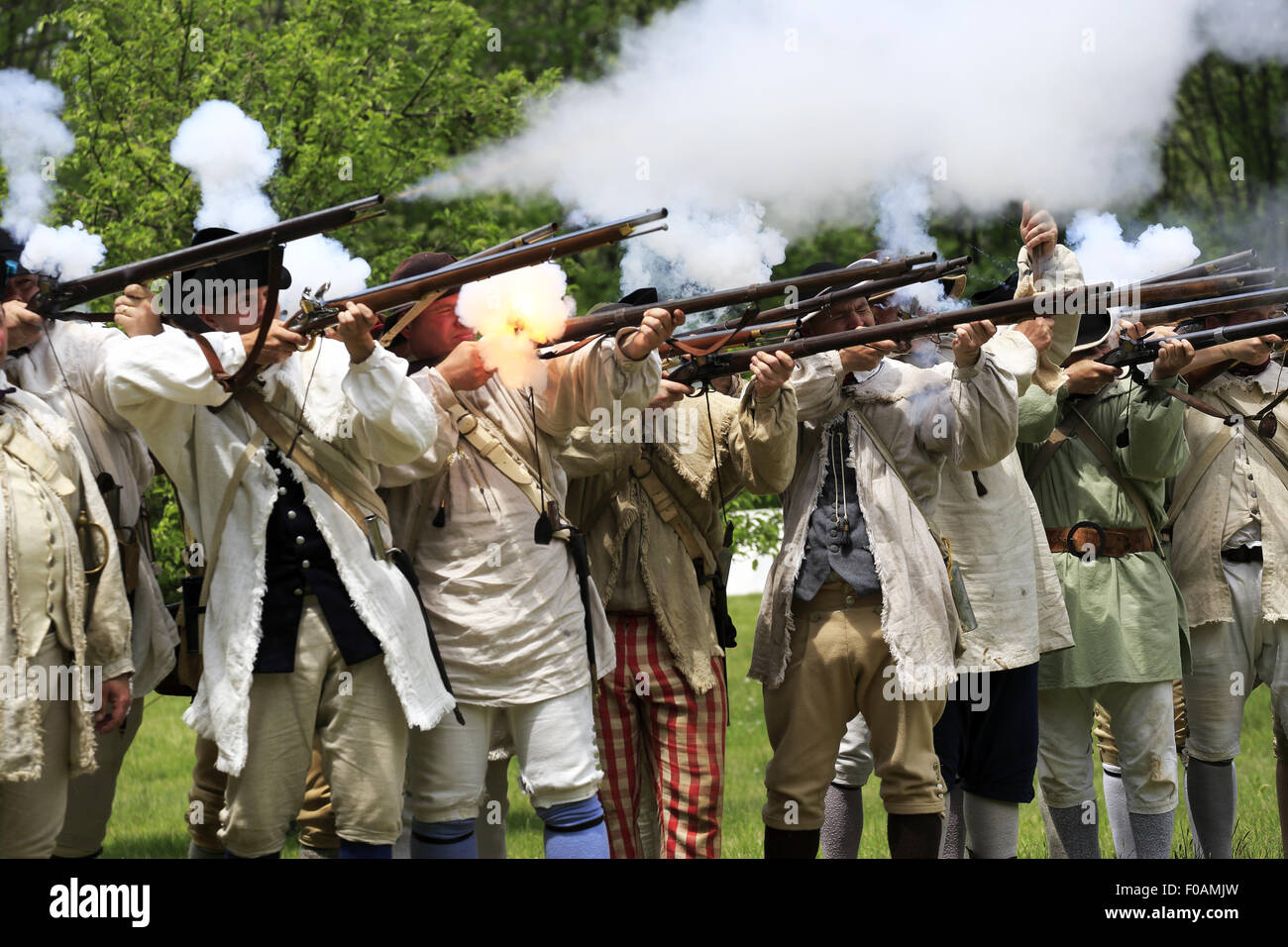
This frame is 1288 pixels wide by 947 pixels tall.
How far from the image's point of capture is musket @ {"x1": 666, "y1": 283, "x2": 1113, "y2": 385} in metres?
5.27

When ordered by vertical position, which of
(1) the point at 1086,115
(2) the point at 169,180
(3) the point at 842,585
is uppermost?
(2) the point at 169,180

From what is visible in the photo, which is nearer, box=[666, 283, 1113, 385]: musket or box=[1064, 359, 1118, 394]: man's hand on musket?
box=[666, 283, 1113, 385]: musket

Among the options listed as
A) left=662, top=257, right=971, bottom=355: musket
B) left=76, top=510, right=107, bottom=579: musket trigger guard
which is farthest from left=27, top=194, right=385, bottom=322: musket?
left=662, top=257, right=971, bottom=355: musket

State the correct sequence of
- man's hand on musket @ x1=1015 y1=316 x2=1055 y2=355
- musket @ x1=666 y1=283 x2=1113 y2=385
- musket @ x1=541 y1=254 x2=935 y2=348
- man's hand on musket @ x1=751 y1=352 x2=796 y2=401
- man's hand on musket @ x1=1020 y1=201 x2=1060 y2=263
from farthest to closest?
man's hand on musket @ x1=1015 y1=316 x2=1055 y2=355 → man's hand on musket @ x1=1020 y1=201 x2=1060 y2=263 → man's hand on musket @ x1=751 y1=352 x2=796 y2=401 → musket @ x1=666 y1=283 x2=1113 y2=385 → musket @ x1=541 y1=254 x2=935 y2=348

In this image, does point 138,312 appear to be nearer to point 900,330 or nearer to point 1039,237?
point 900,330

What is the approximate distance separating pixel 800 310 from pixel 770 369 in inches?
13.6

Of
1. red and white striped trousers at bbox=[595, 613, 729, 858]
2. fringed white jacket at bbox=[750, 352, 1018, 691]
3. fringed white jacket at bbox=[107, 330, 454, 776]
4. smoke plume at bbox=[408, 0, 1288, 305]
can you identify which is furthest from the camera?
smoke plume at bbox=[408, 0, 1288, 305]

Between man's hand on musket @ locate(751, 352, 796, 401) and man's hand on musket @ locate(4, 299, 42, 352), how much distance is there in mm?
2510

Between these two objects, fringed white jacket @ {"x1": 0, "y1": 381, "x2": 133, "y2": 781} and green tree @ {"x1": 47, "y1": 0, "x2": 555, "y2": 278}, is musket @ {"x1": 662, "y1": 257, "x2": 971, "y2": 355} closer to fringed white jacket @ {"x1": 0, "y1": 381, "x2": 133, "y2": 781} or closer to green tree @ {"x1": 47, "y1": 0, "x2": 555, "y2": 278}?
fringed white jacket @ {"x1": 0, "y1": 381, "x2": 133, "y2": 781}

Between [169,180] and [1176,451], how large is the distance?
6295mm

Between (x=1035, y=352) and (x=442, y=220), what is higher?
(x=442, y=220)
